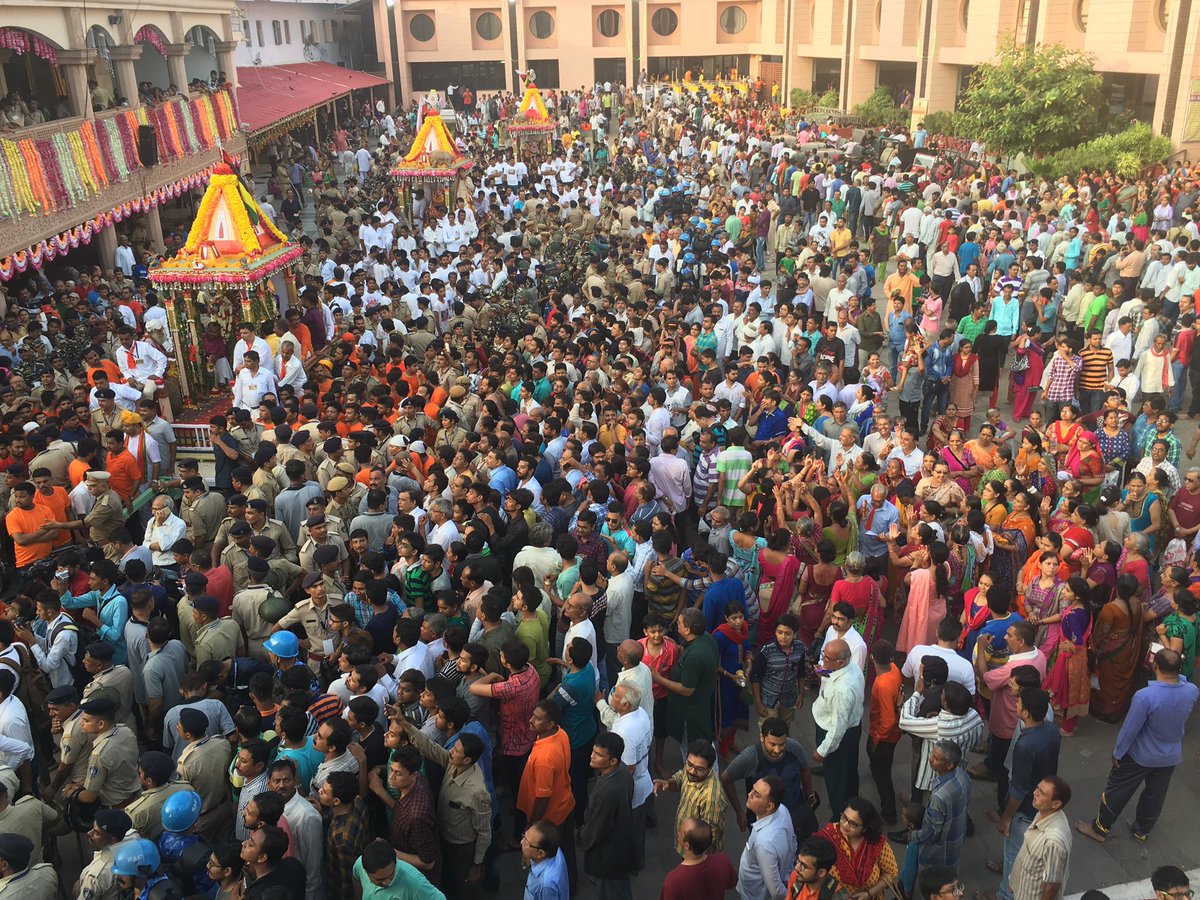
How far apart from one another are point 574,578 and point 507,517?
103 cm

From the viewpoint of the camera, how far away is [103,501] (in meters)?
6.98

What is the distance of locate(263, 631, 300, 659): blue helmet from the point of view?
5.13m

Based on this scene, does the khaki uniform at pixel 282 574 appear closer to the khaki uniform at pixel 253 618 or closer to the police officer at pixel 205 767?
the khaki uniform at pixel 253 618

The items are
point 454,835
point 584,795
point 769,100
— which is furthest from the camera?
point 769,100

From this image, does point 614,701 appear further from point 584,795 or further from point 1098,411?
point 1098,411

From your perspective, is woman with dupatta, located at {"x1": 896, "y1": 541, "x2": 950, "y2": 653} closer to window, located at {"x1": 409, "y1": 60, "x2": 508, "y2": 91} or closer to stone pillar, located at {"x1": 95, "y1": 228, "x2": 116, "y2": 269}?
stone pillar, located at {"x1": 95, "y1": 228, "x2": 116, "y2": 269}

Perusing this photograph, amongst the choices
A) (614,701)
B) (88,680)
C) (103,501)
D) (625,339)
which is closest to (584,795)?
(614,701)

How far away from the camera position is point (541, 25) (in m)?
46.1

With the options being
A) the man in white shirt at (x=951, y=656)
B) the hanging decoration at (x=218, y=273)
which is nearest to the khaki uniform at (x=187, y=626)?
the man in white shirt at (x=951, y=656)

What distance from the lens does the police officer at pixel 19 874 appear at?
3953 mm

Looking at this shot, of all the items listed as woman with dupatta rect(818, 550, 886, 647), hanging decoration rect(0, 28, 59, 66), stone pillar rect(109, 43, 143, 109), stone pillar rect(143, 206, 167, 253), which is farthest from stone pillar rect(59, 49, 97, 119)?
woman with dupatta rect(818, 550, 886, 647)

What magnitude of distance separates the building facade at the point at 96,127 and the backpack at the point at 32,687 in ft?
25.2

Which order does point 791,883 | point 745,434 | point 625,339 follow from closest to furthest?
point 791,883
point 745,434
point 625,339

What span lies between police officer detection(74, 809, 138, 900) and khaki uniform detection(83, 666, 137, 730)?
109cm
